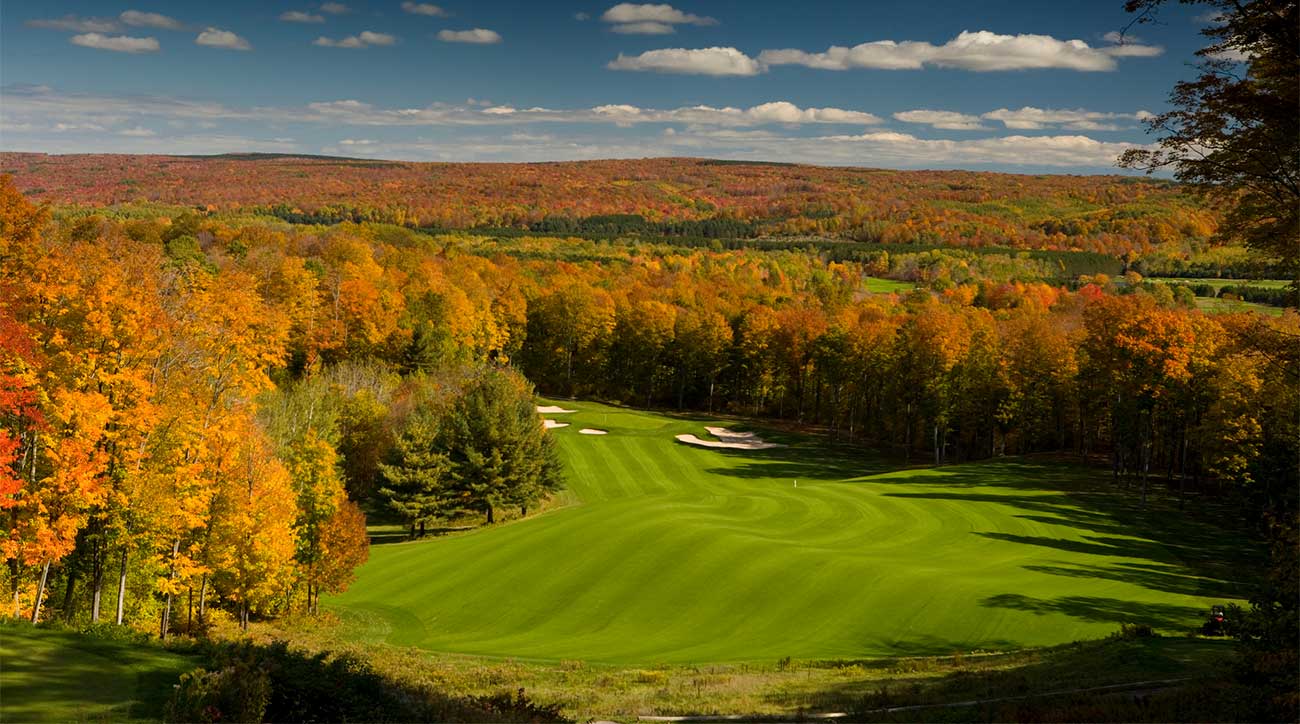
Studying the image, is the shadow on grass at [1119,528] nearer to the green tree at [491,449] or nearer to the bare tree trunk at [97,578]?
the green tree at [491,449]

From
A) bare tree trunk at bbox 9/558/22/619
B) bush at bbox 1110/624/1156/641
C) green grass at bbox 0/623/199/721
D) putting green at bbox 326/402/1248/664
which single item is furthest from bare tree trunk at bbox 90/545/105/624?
bush at bbox 1110/624/1156/641

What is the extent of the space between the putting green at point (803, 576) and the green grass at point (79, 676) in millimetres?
12808

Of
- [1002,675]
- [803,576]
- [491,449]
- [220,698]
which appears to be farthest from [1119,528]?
[220,698]

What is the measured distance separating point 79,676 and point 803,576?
23.7m

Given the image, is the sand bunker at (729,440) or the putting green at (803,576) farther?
the sand bunker at (729,440)

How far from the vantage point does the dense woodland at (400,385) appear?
22188mm

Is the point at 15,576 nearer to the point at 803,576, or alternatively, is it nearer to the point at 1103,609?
the point at 803,576

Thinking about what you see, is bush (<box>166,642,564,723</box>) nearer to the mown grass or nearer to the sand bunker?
the mown grass

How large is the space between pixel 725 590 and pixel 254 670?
20.4 metres

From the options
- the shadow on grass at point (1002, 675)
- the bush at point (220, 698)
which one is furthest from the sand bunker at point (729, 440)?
the bush at point (220, 698)

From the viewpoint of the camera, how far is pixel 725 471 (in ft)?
200

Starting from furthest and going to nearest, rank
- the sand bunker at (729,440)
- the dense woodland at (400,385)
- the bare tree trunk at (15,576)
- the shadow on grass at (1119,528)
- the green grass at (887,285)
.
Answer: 1. the green grass at (887,285)
2. the sand bunker at (729,440)
3. the shadow on grass at (1119,528)
4. the bare tree trunk at (15,576)
5. the dense woodland at (400,385)

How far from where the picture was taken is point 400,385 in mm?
58062

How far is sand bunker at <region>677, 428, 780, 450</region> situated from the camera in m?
70.2
